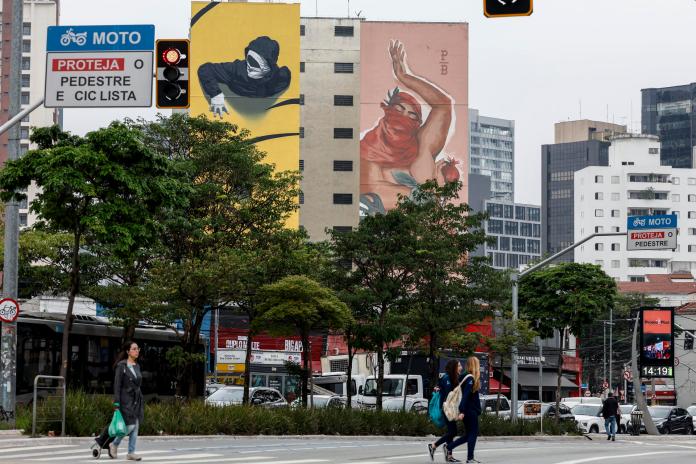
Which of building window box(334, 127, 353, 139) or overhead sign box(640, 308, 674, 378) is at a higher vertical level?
Result: building window box(334, 127, 353, 139)

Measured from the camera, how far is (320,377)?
67.8 metres

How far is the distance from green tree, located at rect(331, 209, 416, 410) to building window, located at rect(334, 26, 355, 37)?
7420 centimetres

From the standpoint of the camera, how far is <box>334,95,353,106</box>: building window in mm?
114762

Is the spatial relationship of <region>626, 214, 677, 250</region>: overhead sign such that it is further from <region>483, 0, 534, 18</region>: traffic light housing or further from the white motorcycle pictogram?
<region>483, 0, 534, 18</region>: traffic light housing

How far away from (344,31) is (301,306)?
265ft

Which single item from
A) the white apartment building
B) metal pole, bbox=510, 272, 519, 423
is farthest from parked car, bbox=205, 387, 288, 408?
the white apartment building

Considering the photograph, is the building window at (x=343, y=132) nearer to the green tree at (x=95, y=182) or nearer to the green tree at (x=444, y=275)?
the green tree at (x=444, y=275)

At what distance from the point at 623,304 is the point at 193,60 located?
4367 cm

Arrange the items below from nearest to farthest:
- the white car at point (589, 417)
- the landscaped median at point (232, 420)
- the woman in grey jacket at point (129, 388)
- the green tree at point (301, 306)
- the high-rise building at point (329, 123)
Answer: the woman in grey jacket at point (129, 388)
the landscaped median at point (232, 420)
the green tree at point (301, 306)
the white car at point (589, 417)
the high-rise building at point (329, 123)

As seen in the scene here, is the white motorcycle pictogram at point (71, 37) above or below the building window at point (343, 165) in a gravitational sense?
below

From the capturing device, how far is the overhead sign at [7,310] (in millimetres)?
25766

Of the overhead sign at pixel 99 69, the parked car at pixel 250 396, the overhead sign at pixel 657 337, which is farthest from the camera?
the overhead sign at pixel 657 337

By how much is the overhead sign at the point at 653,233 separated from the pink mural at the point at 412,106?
7387 centimetres

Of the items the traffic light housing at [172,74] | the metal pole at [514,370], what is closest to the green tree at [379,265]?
the metal pole at [514,370]
